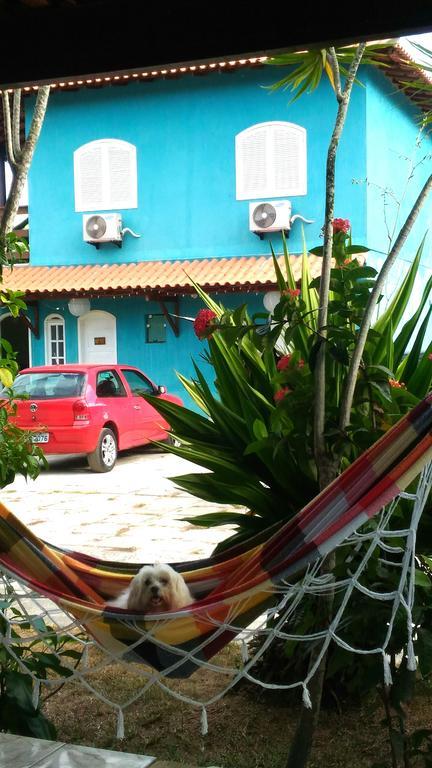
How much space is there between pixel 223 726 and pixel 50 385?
20.7 feet

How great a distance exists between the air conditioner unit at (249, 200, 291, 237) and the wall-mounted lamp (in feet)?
8.91

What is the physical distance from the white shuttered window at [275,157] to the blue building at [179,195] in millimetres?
17

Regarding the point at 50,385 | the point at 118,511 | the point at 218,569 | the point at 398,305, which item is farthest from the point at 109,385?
the point at 218,569

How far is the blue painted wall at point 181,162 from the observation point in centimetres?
1190

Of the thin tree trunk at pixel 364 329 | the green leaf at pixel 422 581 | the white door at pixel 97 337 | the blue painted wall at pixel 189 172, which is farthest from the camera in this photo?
the white door at pixel 97 337

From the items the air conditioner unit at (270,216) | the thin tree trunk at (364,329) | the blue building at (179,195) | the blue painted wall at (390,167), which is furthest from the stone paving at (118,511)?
the blue painted wall at (390,167)

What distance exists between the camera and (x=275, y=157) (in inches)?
475

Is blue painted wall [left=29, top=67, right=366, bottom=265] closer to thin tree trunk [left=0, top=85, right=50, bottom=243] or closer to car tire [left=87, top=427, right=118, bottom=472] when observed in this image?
car tire [left=87, top=427, right=118, bottom=472]

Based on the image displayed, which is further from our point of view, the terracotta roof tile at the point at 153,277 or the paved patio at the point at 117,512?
the terracotta roof tile at the point at 153,277

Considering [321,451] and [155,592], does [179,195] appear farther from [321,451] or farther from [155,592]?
[155,592]

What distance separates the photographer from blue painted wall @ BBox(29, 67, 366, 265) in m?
11.9

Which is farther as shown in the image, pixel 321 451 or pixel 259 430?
pixel 259 430

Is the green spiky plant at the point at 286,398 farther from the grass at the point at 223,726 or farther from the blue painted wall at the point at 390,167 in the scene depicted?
the blue painted wall at the point at 390,167

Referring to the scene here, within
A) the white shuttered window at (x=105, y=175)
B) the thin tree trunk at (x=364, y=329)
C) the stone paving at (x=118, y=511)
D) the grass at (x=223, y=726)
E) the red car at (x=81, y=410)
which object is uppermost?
the white shuttered window at (x=105, y=175)
